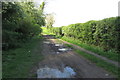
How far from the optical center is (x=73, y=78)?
3.68 metres

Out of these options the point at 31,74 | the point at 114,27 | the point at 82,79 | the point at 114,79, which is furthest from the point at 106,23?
the point at 31,74

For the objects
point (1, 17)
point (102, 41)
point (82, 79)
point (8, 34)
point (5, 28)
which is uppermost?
point (1, 17)

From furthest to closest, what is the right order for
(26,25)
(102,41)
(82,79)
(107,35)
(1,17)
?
(26,25) < (102,41) < (107,35) < (1,17) < (82,79)

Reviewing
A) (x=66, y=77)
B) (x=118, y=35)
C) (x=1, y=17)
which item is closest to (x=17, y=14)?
(x=1, y=17)

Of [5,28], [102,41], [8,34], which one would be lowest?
[102,41]

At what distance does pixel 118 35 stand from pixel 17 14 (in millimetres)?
8019

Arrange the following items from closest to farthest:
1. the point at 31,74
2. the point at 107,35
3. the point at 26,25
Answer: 1. the point at 31,74
2. the point at 107,35
3. the point at 26,25

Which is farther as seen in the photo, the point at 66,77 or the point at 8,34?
the point at 8,34

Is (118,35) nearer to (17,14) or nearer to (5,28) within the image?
(17,14)

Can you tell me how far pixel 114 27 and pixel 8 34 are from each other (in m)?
8.00

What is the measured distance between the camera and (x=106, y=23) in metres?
8.05

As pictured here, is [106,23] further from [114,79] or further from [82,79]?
[82,79]

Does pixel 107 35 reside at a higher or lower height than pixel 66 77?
higher

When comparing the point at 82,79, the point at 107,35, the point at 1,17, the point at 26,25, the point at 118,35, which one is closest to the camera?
the point at 82,79
